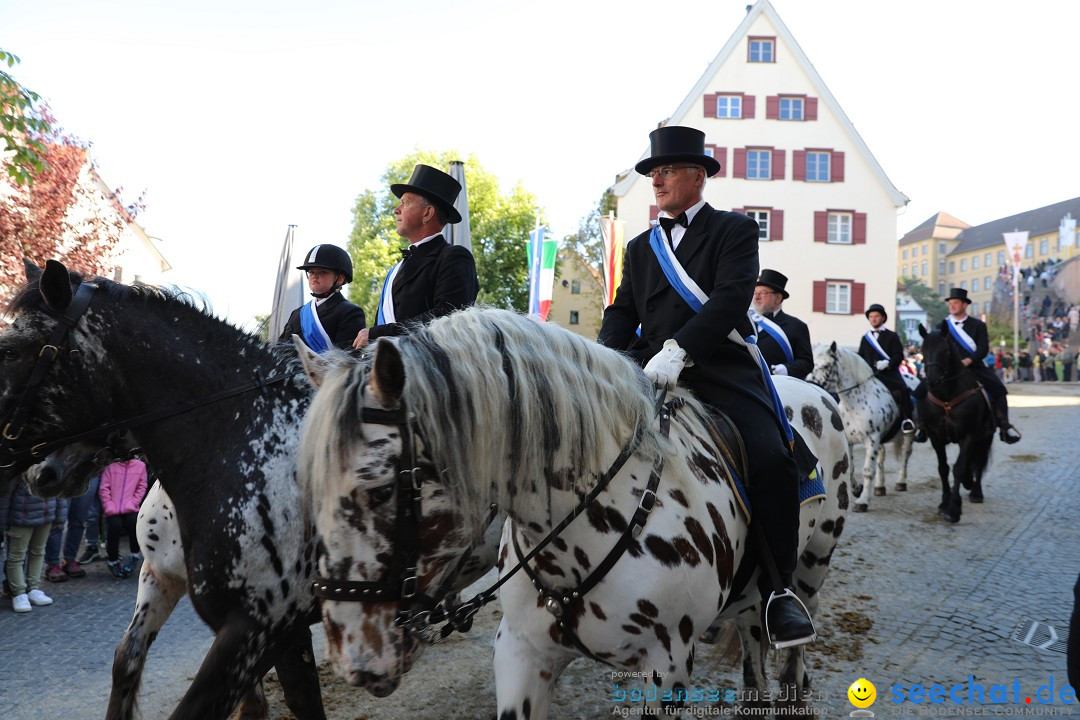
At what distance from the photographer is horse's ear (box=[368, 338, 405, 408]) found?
2092mm

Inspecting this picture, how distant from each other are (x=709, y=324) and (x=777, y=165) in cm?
3446

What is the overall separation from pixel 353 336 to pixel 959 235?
13322 cm

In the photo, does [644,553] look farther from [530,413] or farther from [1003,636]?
[1003,636]

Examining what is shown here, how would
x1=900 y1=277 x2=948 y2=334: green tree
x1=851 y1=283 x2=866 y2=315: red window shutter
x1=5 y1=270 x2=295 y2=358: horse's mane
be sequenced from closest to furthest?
x1=5 y1=270 x2=295 y2=358: horse's mane, x1=851 y1=283 x2=866 y2=315: red window shutter, x1=900 y1=277 x2=948 y2=334: green tree

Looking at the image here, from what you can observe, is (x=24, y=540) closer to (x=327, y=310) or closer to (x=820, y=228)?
(x=327, y=310)

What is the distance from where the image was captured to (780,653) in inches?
187

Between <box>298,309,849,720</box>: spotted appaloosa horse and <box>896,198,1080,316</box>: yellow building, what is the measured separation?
255ft

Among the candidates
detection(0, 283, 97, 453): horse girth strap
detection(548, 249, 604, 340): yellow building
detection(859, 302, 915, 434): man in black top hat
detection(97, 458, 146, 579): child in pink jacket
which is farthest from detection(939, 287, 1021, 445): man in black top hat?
detection(548, 249, 604, 340): yellow building

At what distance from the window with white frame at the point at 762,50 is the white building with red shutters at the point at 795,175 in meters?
0.05

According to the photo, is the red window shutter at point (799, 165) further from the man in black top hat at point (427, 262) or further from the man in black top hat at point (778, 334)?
the man in black top hat at point (427, 262)

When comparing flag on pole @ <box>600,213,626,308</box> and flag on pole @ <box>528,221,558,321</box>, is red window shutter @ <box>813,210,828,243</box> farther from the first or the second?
flag on pole @ <box>600,213,626,308</box>

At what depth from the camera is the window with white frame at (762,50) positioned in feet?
Answer: 115

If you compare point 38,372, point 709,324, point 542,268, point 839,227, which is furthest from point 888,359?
point 839,227

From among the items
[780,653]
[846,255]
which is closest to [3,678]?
[780,653]
